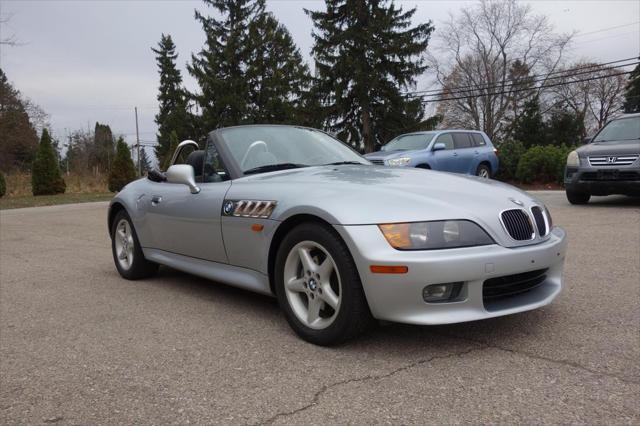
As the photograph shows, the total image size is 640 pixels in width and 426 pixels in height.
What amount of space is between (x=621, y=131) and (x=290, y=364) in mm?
9563

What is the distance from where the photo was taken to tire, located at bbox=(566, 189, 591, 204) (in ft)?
33.8

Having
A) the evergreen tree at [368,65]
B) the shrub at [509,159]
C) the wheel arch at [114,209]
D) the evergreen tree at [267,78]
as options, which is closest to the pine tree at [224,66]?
the evergreen tree at [267,78]

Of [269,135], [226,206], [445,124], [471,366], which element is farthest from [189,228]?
[445,124]

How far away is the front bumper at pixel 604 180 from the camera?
9.04 m

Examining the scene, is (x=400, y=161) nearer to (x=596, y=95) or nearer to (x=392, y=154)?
(x=392, y=154)

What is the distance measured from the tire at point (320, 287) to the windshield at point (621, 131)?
8.85 m

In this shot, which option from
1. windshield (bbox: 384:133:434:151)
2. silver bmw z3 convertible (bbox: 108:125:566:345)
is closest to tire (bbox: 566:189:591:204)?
windshield (bbox: 384:133:434:151)

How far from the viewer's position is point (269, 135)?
419 cm

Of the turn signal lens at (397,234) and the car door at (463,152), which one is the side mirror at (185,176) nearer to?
the turn signal lens at (397,234)

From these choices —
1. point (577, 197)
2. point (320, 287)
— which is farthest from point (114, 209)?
point (577, 197)

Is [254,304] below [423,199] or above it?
below

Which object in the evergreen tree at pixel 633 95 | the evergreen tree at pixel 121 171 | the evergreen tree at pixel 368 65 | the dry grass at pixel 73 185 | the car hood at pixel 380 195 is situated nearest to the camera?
the car hood at pixel 380 195

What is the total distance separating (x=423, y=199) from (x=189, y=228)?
1.90m

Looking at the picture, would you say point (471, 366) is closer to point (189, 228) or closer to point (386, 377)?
point (386, 377)
